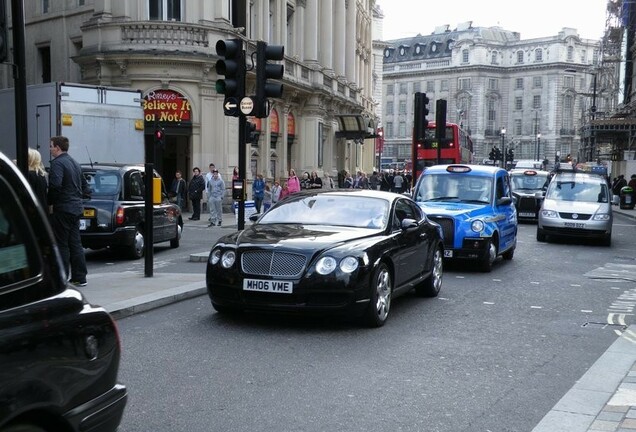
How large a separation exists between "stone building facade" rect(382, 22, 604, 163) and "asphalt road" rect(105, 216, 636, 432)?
11395 cm

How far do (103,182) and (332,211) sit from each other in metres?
6.25

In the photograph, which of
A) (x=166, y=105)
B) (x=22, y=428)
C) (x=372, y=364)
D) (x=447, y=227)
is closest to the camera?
(x=22, y=428)

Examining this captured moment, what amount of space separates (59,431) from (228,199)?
25.6 m

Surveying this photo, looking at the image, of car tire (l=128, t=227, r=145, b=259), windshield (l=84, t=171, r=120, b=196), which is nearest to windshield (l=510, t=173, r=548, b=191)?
car tire (l=128, t=227, r=145, b=259)

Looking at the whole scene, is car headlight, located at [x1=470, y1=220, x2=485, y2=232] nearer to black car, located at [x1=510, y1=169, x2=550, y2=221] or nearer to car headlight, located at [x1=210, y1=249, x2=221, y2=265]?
car headlight, located at [x1=210, y1=249, x2=221, y2=265]

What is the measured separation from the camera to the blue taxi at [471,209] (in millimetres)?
12195

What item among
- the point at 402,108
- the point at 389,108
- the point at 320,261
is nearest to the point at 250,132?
the point at 320,261

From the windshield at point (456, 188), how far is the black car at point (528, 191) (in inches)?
457

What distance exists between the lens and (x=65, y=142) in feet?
29.1

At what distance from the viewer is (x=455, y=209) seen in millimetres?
12602

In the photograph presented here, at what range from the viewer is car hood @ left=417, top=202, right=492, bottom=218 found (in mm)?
12336

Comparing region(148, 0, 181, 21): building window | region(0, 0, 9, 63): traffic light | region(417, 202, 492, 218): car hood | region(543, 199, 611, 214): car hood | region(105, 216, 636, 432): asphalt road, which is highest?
region(148, 0, 181, 21): building window

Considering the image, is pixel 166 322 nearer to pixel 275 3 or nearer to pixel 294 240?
pixel 294 240

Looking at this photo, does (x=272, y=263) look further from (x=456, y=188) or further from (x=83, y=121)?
(x=83, y=121)
